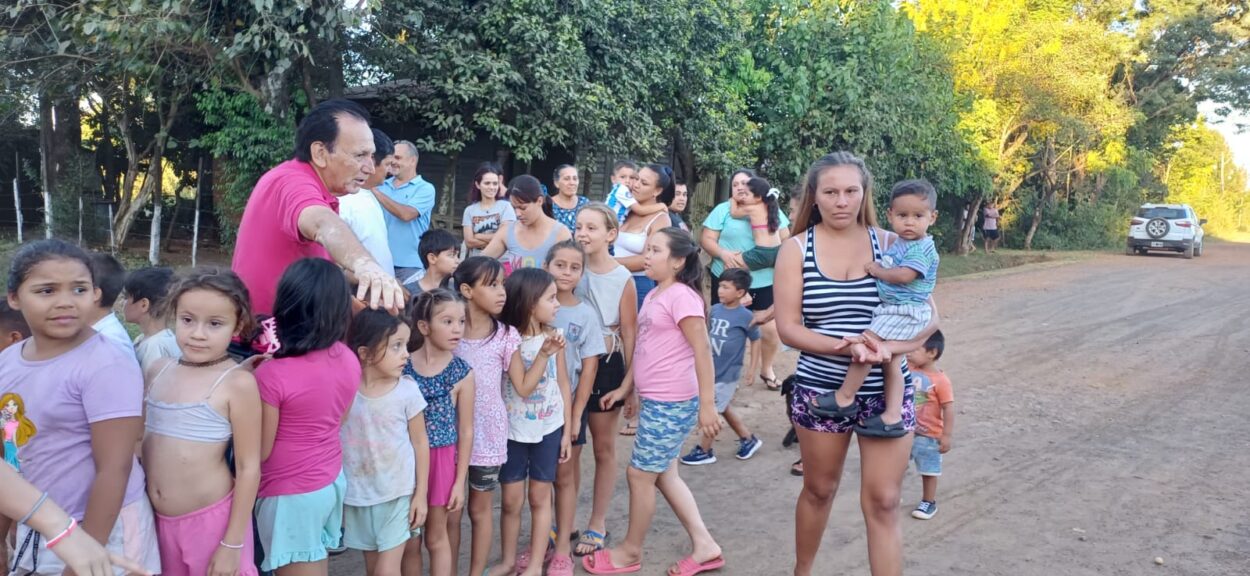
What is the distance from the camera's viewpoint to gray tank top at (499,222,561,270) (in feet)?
15.8

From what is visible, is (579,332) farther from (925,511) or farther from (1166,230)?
(1166,230)

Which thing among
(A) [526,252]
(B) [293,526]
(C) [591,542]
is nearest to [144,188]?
(A) [526,252]

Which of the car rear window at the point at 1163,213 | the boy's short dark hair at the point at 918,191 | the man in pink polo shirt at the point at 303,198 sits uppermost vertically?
the car rear window at the point at 1163,213

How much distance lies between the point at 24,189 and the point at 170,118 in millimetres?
Answer: 5596

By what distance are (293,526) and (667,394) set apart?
70.0 inches

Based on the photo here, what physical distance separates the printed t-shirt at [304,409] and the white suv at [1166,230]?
25753mm

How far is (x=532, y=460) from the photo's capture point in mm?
3928

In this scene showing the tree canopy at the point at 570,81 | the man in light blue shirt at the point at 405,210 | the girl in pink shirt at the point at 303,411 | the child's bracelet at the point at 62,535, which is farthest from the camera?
the tree canopy at the point at 570,81

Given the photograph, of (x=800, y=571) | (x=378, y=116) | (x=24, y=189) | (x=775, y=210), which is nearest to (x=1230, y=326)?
(x=775, y=210)

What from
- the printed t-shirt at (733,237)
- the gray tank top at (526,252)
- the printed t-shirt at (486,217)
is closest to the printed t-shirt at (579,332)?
the gray tank top at (526,252)

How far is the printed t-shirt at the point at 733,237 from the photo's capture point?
21.7ft

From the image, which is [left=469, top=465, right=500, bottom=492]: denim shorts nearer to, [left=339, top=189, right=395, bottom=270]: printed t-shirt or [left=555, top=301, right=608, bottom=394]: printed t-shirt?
[left=555, top=301, right=608, bottom=394]: printed t-shirt

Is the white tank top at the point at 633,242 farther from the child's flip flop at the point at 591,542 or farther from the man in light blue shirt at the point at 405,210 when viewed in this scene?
the child's flip flop at the point at 591,542

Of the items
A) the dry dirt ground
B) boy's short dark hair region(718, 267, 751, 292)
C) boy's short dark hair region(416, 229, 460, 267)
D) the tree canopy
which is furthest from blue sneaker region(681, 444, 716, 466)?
the tree canopy
